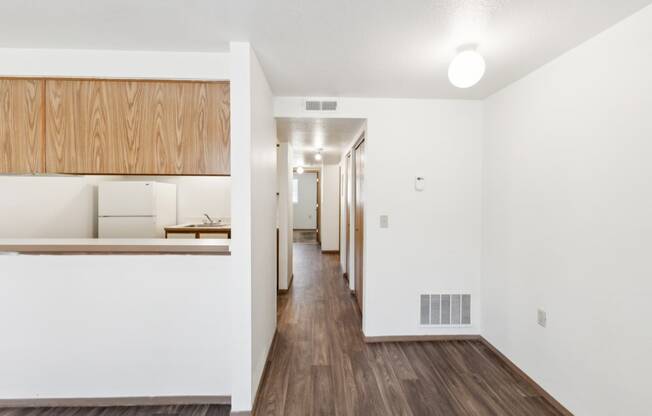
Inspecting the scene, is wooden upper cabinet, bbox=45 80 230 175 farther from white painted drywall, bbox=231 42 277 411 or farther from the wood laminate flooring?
the wood laminate flooring

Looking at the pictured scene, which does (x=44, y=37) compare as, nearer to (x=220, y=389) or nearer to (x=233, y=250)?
(x=233, y=250)

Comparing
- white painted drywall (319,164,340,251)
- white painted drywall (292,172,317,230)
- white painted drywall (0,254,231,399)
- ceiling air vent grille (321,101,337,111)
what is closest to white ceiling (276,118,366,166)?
ceiling air vent grille (321,101,337,111)

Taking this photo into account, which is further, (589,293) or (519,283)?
(519,283)

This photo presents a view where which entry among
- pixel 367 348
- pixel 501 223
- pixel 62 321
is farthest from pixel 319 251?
pixel 62 321

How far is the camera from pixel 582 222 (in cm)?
186

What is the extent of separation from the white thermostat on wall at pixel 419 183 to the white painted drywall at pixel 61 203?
3071 millimetres

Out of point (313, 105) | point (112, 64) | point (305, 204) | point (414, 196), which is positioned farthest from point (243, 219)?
point (305, 204)

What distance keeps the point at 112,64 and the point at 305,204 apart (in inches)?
388

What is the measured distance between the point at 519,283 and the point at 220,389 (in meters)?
2.48

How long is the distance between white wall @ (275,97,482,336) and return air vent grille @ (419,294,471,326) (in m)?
0.11

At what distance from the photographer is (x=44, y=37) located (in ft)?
6.06

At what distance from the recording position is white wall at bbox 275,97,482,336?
116 inches

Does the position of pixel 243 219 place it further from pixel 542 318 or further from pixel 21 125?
pixel 542 318

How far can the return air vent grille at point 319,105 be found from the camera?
2.92m
